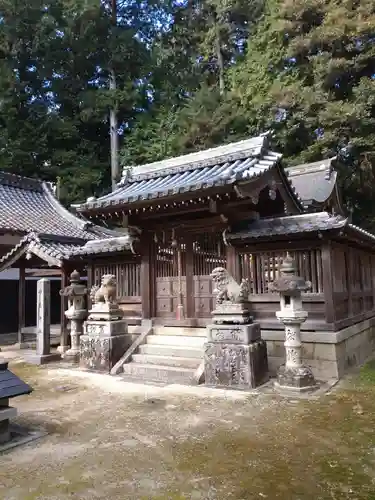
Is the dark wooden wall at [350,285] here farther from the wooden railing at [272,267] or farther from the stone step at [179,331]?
the stone step at [179,331]

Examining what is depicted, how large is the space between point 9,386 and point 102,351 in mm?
4150

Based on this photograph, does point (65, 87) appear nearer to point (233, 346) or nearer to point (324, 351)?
point (233, 346)

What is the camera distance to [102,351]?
8867 millimetres

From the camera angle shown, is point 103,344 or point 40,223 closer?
point 103,344

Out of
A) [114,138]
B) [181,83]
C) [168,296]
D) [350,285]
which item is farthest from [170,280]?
[181,83]

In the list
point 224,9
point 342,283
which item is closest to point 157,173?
point 342,283

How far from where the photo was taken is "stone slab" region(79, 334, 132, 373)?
8.77 m

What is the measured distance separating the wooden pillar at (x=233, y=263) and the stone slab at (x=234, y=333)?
1555 mm

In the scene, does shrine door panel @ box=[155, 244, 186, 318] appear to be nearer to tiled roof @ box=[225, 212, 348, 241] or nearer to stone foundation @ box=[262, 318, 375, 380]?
tiled roof @ box=[225, 212, 348, 241]

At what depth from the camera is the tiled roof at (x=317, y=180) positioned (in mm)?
16644

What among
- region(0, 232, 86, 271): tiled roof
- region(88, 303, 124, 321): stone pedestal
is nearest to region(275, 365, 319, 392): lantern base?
region(88, 303, 124, 321): stone pedestal

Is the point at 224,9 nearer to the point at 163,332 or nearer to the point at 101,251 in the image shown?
the point at 101,251

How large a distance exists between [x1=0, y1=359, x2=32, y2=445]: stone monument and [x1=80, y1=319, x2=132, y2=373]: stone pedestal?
388 centimetres

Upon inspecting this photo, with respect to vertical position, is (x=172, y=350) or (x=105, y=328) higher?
(x=105, y=328)
